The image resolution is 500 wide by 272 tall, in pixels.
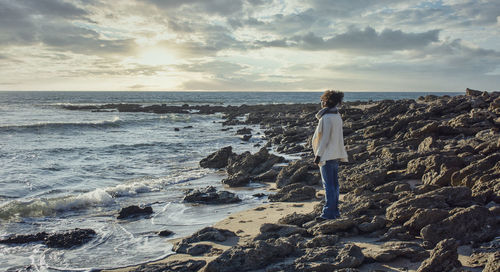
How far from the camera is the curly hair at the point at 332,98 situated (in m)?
6.11

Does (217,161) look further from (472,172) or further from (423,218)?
(423,218)

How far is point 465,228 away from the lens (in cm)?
484

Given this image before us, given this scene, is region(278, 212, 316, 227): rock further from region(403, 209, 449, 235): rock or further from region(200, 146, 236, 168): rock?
region(200, 146, 236, 168): rock

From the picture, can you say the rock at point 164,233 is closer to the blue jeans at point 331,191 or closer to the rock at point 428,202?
the blue jeans at point 331,191

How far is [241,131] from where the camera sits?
27906 millimetres

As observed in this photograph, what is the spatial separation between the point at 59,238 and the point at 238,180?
18.9ft

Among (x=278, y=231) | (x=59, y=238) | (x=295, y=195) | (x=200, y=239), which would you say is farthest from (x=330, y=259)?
(x=59, y=238)

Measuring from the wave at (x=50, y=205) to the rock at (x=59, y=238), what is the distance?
191cm

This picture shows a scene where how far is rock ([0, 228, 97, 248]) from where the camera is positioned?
655 cm

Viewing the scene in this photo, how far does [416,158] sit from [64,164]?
13.4 meters

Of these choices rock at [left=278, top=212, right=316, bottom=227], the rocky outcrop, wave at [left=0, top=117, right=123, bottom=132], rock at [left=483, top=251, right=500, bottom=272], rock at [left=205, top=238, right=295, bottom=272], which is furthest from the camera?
wave at [left=0, top=117, right=123, bottom=132]

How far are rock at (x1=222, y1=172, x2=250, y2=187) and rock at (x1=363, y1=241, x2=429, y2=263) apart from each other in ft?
23.3

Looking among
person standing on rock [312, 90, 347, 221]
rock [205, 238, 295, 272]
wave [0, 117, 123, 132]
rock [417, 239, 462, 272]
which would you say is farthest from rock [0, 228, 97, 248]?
wave [0, 117, 123, 132]

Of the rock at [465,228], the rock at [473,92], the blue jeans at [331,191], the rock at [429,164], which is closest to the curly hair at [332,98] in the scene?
the blue jeans at [331,191]
